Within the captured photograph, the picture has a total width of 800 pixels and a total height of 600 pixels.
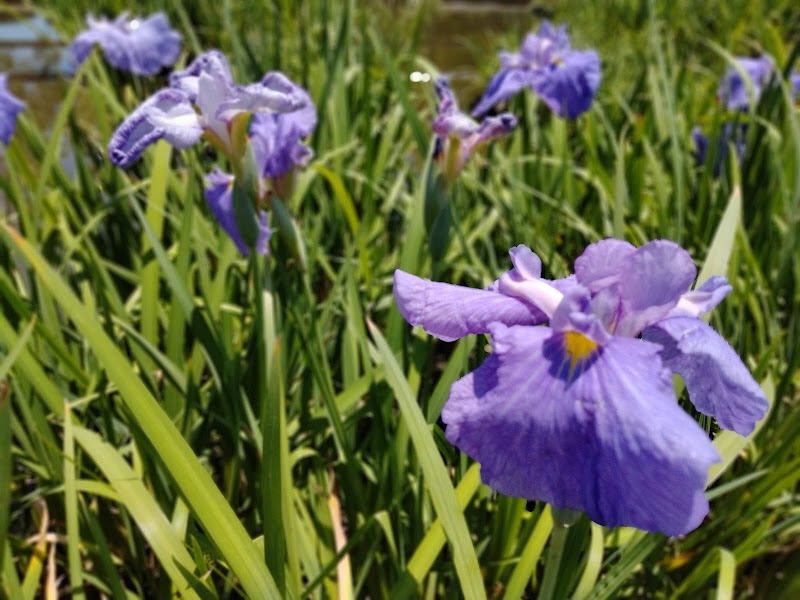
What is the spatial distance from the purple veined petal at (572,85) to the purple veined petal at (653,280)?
58.8 inches

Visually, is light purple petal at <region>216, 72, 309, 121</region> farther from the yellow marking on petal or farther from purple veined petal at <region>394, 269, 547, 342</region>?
the yellow marking on petal

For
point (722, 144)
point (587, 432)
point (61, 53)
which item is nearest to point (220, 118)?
point (587, 432)

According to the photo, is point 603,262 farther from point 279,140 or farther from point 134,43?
point 134,43

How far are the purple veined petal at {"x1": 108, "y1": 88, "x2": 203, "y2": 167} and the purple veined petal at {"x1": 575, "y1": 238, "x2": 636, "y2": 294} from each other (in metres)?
0.75

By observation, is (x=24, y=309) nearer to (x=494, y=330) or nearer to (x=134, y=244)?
(x=134, y=244)

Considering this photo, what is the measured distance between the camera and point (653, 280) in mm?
667

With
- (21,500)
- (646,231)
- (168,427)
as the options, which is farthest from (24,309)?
(646,231)

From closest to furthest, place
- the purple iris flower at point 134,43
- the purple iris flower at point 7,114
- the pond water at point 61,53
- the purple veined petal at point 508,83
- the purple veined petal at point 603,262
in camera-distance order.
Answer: the purple veined petal at point 603,262
the purple iris flower at point 7,114
the purple veined petal at point 508,83
the purple iris flower at point 134,43
the pond water at point 61,53

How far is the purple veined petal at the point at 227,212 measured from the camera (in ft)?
4.33

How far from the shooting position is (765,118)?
1.90 metres

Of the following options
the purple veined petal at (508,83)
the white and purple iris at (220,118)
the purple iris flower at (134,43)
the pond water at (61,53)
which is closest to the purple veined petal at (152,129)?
the white and purple iris at (220,118)

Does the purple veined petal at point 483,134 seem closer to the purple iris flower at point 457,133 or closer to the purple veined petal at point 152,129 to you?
the purple iris flower at point 457,133

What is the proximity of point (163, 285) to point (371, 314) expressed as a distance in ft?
1.75

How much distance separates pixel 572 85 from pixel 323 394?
4.47 feet
